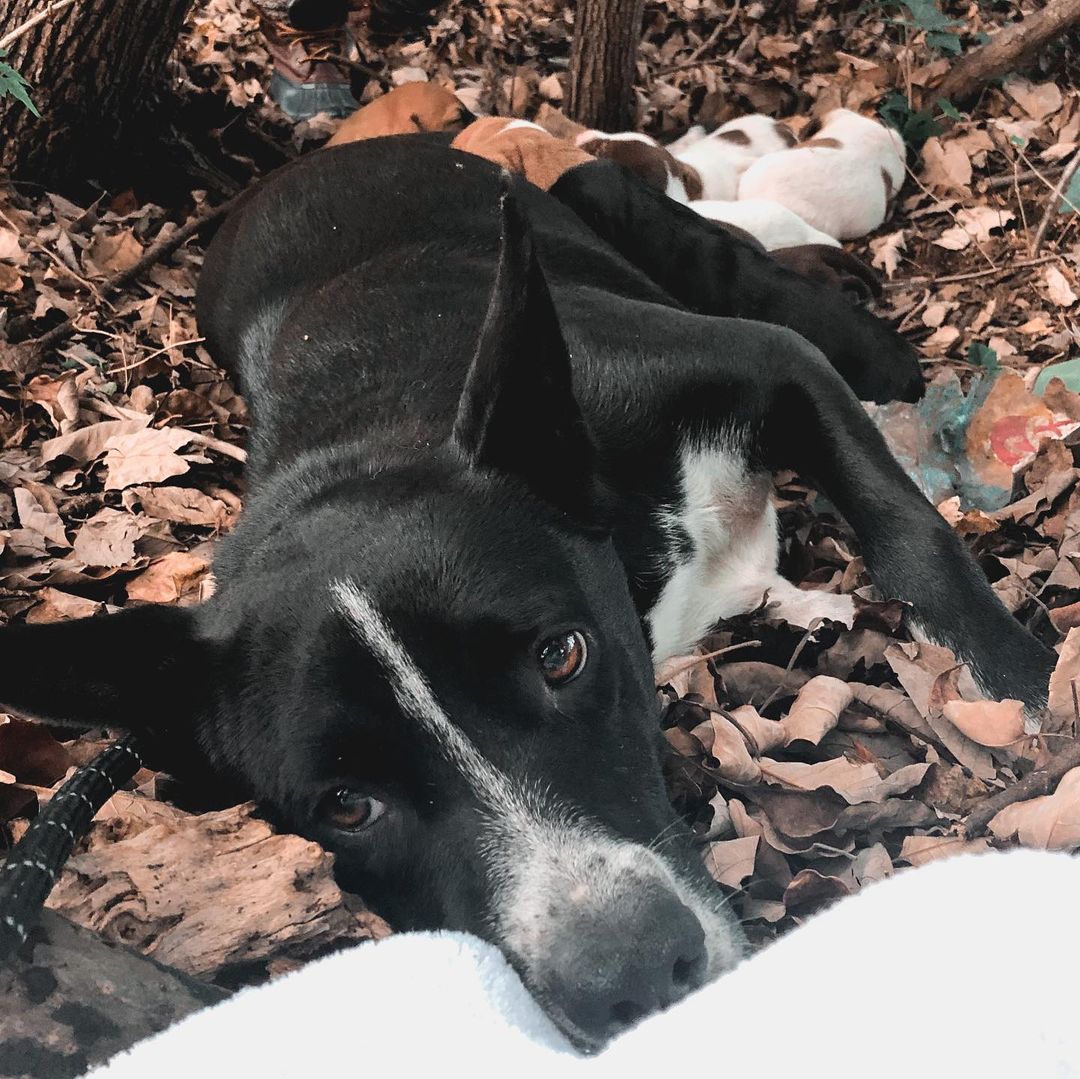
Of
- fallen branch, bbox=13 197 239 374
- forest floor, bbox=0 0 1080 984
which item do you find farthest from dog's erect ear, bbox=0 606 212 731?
fallen branch, bbox=13 197 239 374

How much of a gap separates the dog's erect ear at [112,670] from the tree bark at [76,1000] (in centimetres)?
53

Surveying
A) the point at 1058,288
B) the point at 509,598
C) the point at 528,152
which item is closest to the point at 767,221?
the point at 528,152

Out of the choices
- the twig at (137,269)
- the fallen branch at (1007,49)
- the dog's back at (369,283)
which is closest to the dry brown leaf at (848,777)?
the dog's back at (369,283)

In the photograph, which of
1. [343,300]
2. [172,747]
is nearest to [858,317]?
[343,300]

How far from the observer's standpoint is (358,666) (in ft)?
5.82

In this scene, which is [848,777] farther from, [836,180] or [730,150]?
[730,150]

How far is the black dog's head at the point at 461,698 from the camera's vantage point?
5.55 feet

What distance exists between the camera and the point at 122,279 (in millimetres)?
4113

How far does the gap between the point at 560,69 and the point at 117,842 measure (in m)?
4.75

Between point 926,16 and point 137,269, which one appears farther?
point 926,16

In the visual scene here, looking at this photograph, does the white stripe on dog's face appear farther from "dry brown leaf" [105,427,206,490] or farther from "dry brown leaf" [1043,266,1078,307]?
"dry brown leaf" [1043,266,1078,307]

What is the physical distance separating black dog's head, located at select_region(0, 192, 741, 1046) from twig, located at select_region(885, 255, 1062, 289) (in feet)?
8.62

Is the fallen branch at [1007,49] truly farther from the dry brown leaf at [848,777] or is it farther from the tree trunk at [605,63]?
the dry brown leaf at [848,777]

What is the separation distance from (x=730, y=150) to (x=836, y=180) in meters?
0.54
